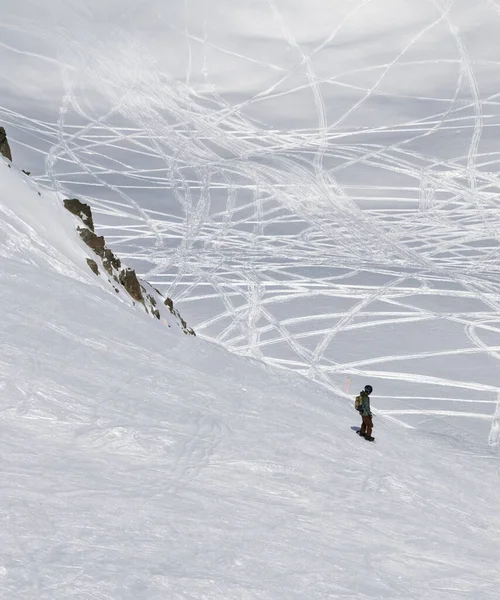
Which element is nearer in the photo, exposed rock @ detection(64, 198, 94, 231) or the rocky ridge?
the rocky ridge

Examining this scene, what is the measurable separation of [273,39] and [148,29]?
8854mm

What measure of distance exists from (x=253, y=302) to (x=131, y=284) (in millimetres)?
11597

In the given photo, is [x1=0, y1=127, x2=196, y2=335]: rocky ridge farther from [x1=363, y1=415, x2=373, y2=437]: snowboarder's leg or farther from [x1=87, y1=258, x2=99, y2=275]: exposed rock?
[x1=363, y1=415, x2=373, y2=437]: snowboarder's leg

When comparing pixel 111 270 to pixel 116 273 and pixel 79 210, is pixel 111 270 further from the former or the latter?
pixel 79 210

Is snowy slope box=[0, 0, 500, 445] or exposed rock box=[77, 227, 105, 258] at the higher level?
snowy slope box=[0, 0, 500, 445]

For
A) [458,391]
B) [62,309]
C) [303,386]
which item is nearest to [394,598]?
[62,309]

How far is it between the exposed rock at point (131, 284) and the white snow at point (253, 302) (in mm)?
791

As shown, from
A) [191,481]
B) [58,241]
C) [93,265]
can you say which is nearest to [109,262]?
[93,265]

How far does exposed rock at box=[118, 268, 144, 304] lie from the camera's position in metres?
18.4

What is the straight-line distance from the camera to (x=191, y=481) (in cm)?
817

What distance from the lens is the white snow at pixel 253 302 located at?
6965 mm

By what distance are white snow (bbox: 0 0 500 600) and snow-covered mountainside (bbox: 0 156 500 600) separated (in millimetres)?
37

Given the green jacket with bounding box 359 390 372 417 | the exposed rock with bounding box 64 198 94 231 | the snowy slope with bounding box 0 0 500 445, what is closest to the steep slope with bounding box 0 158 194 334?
the exposed rock with bounding box 64 198 94 231

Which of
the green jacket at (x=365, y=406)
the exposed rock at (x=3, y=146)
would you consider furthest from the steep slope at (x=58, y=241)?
the green jacket at (x=365, y=406)
